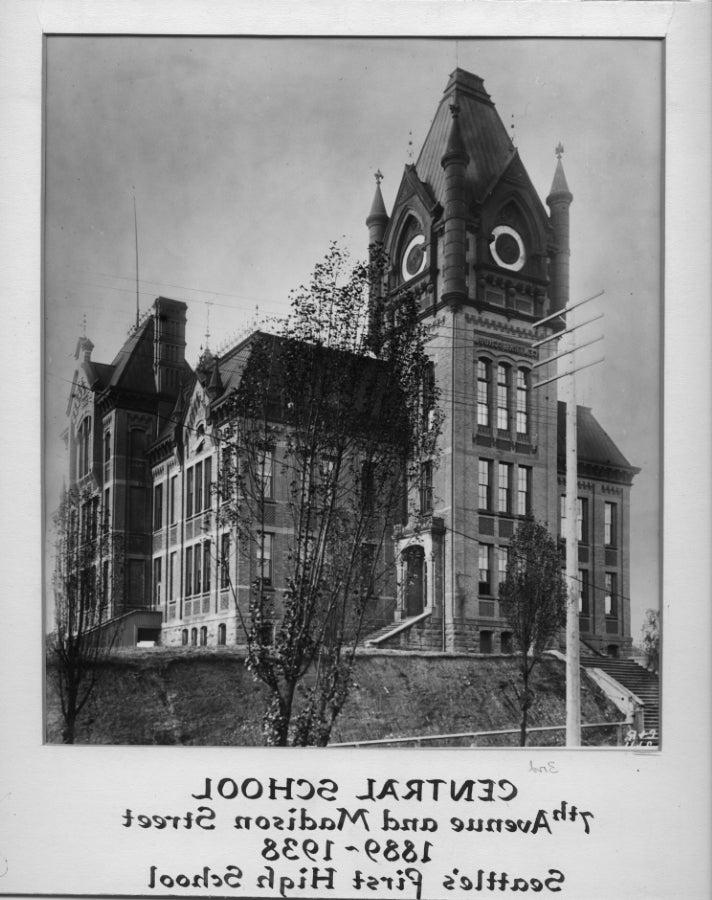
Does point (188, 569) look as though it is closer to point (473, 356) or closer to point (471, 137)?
point (473, 356)

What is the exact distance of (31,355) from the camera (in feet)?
24.5

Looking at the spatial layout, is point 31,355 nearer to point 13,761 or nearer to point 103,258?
point 103,258

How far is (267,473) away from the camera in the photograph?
809 centimetres

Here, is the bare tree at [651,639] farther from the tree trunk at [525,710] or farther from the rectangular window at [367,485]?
the rectangular window at [367,485]

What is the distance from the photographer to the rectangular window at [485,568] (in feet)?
27.7

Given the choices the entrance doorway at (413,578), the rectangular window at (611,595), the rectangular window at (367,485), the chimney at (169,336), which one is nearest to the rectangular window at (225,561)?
the rectangular window at (367,485)

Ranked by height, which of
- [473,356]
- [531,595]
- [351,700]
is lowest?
[351,700]

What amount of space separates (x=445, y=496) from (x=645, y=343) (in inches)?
88.0

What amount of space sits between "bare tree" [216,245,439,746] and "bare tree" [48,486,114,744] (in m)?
1.11

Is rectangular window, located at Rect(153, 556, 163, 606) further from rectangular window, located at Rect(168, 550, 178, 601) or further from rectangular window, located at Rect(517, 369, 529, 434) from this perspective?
rectangular window, located at Rect(517, 369, 529, 434)

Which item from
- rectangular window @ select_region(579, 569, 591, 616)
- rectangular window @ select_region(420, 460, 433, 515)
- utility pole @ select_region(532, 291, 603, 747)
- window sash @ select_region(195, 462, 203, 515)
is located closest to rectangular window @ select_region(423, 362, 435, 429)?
rectangular window @ select_region(420, 460, 433, 515)

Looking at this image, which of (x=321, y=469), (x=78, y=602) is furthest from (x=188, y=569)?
(x=321, y=469)

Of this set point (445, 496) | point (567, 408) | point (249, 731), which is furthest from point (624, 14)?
point (249, 731)

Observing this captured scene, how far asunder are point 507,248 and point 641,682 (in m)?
4.08
